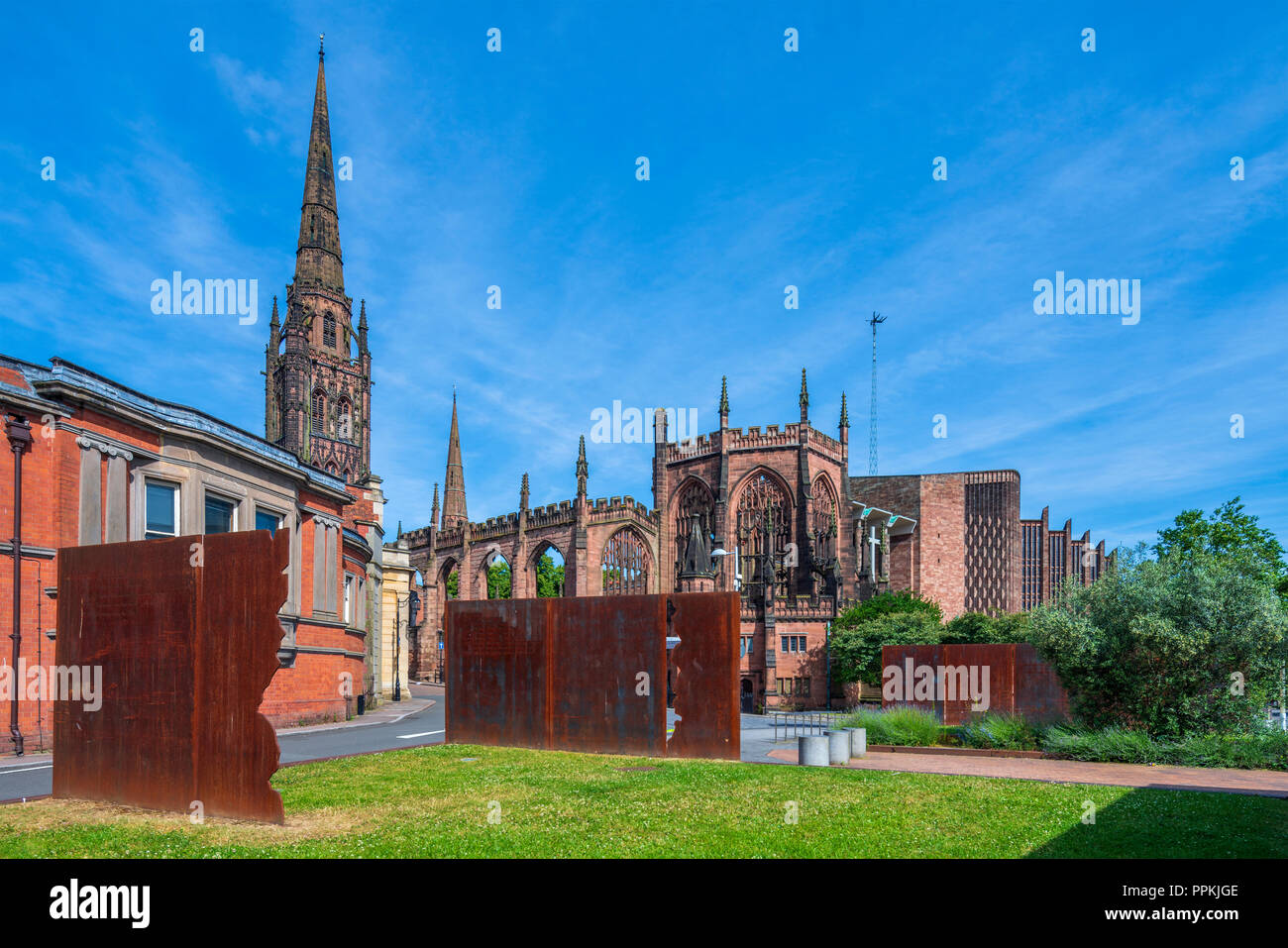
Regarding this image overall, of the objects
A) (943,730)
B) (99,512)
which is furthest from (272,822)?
(943,730)

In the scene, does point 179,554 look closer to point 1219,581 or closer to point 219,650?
point 219,650

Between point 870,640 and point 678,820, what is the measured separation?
36313mm

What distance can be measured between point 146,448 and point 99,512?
1.88m

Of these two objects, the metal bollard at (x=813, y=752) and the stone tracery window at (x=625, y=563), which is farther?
the stone tracery window at (x=625, y=563)

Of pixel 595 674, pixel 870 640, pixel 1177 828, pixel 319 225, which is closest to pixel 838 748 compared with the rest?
pixel 595 674

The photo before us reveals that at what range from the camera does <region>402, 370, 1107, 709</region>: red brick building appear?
4694cm

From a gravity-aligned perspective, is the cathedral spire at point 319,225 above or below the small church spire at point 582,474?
above

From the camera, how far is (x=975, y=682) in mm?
20125

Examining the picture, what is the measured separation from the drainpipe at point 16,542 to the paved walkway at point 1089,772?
49.4 feet

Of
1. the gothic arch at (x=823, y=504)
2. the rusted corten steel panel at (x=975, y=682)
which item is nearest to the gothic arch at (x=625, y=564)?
the gothic arch at (x=823, y=504)

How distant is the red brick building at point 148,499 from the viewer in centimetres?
1691

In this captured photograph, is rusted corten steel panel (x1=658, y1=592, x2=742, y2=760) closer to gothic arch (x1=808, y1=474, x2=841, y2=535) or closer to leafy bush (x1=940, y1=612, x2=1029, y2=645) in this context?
leafy bush (x1=940, y1=612, x2=1029, y2=645)

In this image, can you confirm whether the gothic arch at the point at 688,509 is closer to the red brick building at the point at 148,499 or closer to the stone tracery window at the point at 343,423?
the stone tracery window at the point at 343,423

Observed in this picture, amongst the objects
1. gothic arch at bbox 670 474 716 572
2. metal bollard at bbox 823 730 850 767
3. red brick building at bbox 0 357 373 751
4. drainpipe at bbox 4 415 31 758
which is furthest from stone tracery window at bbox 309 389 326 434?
metal bollard at bbox 823 730 850 767
